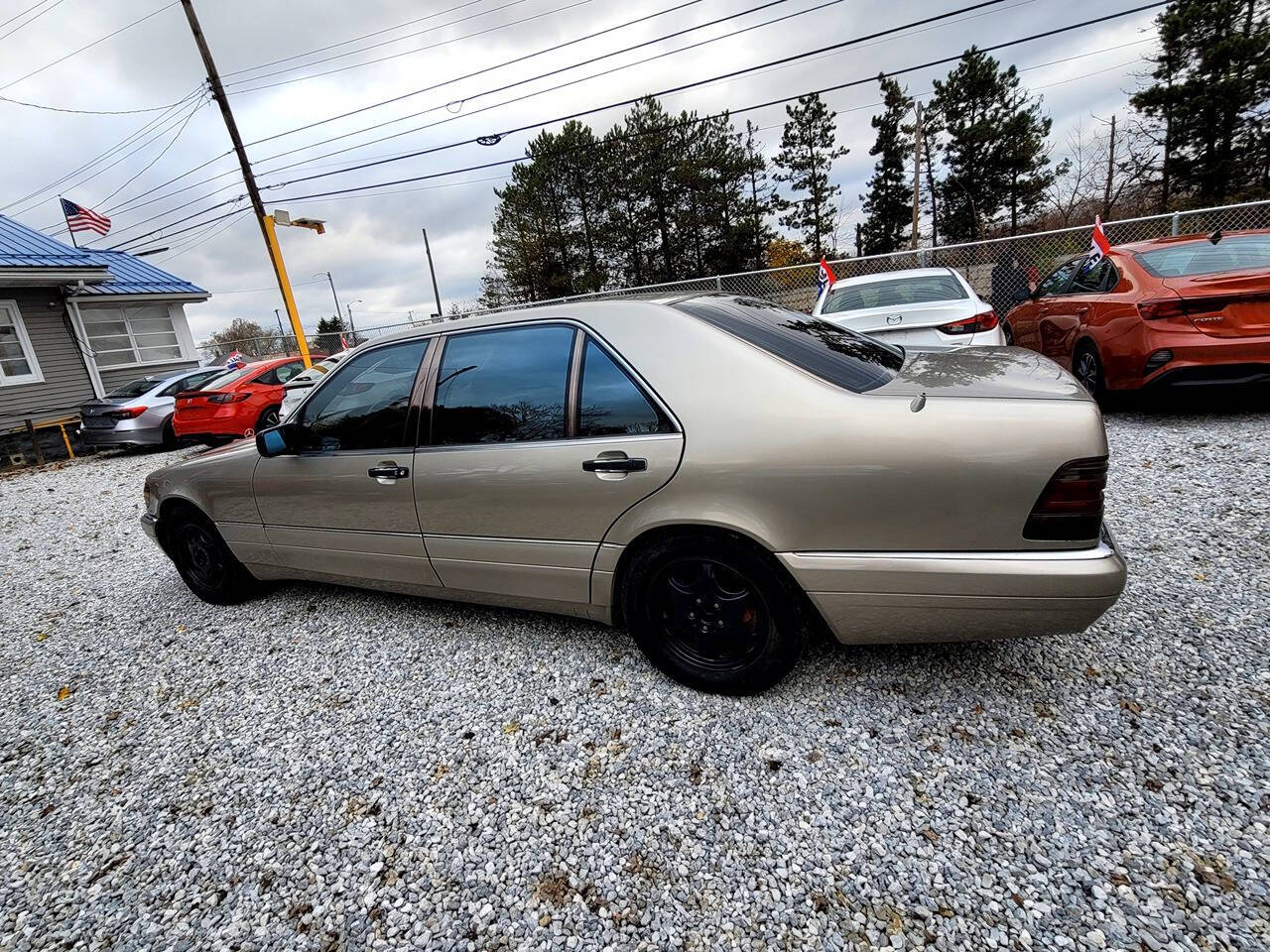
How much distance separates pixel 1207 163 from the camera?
21.6 metres

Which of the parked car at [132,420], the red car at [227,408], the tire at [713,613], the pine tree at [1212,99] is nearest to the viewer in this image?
the tire at [713,613]

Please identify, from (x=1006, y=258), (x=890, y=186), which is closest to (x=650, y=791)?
(x=1006, y=258)

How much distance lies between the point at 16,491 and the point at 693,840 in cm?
1133

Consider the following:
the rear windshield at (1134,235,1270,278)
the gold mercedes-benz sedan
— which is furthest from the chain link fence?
the gold mercedes-benz sedan

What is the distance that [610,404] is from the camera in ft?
7.04

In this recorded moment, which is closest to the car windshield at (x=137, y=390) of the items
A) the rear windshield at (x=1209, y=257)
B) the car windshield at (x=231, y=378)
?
the car windshield at (x=231, y=378)

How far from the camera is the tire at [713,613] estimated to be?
2.00m

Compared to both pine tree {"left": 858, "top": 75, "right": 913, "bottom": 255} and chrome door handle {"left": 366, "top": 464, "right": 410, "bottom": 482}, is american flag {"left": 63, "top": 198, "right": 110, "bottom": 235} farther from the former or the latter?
pine tree {"left": 858, "top": 75, "right": 913, "bottom": 255}

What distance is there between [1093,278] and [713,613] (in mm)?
5392

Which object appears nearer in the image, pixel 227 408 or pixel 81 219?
pixel 227 408

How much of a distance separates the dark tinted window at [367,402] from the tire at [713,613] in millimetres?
1306

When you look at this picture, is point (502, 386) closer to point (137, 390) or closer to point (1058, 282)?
point (1058, 282)

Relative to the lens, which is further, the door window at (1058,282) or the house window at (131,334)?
the house window at (131,334)

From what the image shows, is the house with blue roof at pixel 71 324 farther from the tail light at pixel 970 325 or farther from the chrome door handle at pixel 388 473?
the tail light at pixel 970 325
